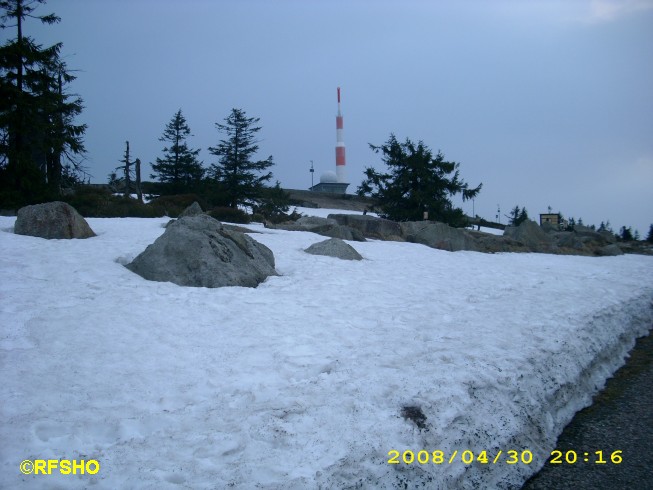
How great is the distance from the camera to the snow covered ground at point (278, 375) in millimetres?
3234

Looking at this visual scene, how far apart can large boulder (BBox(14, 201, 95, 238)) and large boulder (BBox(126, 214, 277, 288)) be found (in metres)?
2.64

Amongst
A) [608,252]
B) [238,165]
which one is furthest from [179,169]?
[608,252]

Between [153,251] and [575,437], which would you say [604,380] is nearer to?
[575,437]

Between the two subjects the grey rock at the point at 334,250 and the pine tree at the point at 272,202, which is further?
the pine tree at the point at 272,202

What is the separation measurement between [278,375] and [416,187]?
23.4 meters

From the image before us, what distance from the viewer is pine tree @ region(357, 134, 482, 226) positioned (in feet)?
85.5

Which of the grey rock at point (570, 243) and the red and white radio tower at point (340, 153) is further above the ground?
the red and white radio tower at point (340, 153)

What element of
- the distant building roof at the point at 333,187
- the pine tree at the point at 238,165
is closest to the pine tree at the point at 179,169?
the pine tree at the point at 238,165

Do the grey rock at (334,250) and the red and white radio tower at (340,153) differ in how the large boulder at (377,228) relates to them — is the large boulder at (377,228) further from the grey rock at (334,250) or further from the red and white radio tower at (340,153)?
the red and white radio tower at (340,153)

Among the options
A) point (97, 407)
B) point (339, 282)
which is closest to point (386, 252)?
point (339, 282)

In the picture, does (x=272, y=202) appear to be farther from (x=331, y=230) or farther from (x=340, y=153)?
(x=340, y=153)

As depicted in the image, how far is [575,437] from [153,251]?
676 cm

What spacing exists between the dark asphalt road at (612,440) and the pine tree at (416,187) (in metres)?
20.3

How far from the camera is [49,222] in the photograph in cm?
935
